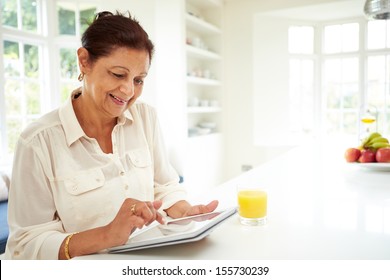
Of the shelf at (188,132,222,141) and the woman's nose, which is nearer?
the woman's nose

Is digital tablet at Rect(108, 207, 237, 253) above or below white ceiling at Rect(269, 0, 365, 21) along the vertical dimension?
below

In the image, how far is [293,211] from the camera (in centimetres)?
106

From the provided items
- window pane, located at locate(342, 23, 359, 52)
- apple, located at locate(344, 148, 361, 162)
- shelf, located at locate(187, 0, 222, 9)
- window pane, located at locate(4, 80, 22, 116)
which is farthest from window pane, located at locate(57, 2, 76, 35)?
window pane, located at locate(342, 23, 359, 52)

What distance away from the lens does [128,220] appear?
773 mm

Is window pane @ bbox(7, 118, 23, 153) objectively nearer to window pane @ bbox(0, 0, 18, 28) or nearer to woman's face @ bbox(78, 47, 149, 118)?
window pane @ bbox(0, 0, 18, 28)

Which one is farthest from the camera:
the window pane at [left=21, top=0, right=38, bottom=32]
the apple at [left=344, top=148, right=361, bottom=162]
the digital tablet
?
the window pane at [left=21, top=0, right=38, bottom=32]

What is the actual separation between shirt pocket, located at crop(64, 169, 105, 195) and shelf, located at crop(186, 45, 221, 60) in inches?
127

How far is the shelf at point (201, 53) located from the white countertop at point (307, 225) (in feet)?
9.36

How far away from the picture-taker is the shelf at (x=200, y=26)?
421 centimetres

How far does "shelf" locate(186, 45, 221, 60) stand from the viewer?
420 cm

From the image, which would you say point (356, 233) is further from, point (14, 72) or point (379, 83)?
point (379, 83)

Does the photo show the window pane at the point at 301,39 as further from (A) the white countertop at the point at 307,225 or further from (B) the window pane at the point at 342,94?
(A) the white countertop at the point at 307,225

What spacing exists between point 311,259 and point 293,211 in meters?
0.34

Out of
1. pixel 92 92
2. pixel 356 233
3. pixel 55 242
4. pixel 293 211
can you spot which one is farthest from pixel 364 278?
pixel 92 92
